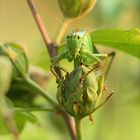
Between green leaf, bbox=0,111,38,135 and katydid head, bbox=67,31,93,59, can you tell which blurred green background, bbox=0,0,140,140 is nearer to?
green leaf, bbox=0,111,38,135

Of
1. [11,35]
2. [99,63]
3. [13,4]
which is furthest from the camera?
[13,4]

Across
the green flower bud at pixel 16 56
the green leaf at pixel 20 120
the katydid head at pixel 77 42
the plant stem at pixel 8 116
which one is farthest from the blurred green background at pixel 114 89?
the plant stem at pixel 8 116

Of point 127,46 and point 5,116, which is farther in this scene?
point 127,46

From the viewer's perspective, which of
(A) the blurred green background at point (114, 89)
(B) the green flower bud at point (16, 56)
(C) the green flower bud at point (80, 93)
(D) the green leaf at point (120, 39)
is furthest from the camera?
(A) the blurred green background at point (114, 89)

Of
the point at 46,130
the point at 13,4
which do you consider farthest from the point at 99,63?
the point at 13,4

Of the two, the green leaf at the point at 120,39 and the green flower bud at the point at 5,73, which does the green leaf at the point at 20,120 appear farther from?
the green leaf at the point at 120,39

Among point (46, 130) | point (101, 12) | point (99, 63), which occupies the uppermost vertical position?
point (99, 63)

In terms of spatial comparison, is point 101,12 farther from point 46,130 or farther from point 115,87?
point 46,130
